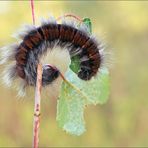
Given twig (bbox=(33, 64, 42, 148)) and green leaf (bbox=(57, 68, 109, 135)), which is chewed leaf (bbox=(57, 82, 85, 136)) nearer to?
green leaf (bbox=(57, 68, 109, 135))

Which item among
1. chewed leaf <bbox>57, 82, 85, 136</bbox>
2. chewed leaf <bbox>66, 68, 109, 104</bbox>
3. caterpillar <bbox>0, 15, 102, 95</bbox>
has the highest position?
caterpillar <bbox>0, 15, 102, 95</bbox>

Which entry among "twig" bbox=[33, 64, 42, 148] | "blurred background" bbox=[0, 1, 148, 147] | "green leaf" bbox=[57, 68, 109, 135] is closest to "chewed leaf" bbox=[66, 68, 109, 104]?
"green leaf" bbox=[57, 68, 109, 135]

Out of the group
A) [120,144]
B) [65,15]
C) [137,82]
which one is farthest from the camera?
[137,82]

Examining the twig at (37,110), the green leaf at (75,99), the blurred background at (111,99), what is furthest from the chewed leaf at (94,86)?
the blurred background at (111,99)

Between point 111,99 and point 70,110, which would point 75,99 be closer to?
point 70,110

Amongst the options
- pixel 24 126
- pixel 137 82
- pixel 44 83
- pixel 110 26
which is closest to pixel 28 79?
pixel 44 83

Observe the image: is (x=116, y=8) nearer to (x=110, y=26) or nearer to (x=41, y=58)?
(x=110, y=26)
